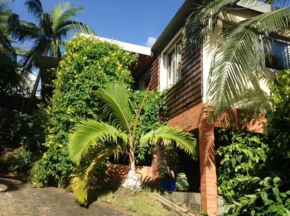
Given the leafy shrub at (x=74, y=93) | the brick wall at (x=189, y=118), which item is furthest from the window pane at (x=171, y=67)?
the brick wall at (x=189, y=118)

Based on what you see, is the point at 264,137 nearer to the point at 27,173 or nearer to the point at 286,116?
the point at 286,116

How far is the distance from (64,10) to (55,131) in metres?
12.0

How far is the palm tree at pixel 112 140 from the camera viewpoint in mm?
7434

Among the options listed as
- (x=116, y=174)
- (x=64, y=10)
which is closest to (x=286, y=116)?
(x=116, y=174)

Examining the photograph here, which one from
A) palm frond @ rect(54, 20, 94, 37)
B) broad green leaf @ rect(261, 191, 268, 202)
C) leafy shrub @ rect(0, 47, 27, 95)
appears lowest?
broad green leaf @ rect(261, 191, 268, 202)

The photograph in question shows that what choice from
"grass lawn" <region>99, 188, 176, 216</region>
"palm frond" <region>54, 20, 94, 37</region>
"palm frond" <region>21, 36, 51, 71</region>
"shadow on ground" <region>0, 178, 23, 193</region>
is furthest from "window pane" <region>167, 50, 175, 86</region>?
"palm frond" <region>21, 36, 51, 71</region>

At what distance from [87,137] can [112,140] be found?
3.51 feet

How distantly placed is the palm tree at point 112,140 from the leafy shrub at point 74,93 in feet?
3.74

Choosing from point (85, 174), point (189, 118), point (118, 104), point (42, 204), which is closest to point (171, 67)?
point (189, 118)

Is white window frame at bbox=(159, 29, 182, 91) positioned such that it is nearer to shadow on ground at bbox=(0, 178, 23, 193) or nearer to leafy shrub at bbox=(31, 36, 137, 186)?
leafy shrub at bbox=(31, 36, 137, 186)

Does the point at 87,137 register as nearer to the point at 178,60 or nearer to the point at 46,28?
the point at 178,60

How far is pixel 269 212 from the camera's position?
4852mm

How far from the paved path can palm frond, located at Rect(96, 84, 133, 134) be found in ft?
7.31

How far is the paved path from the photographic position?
6.82m
